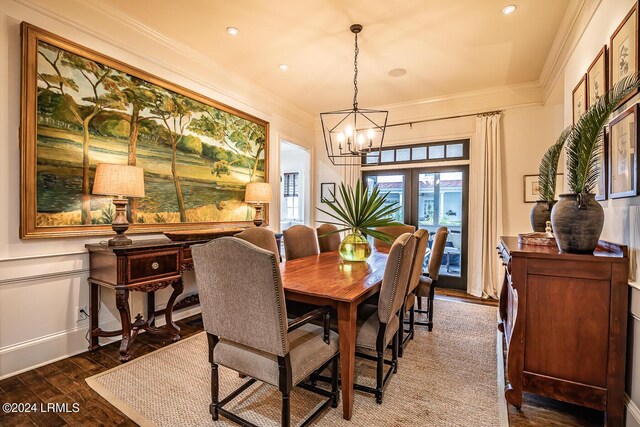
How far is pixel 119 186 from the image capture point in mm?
2379

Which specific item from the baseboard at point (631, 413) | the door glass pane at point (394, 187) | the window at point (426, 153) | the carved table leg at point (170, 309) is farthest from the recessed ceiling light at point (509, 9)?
the carved table leg at point (170, 309)

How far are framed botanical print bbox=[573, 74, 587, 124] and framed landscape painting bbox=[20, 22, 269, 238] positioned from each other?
3.51 metres

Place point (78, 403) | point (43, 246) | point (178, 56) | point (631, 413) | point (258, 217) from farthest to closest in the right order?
point (258, 217)
point (178, 56)
point (43, 246)
point (78, 403)
point (631, 413)

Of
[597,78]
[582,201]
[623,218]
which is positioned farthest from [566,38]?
[582,201]

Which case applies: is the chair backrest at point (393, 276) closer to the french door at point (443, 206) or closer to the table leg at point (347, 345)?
the table leg at point (347, 345)

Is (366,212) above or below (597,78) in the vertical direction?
below

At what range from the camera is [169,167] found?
3.10m

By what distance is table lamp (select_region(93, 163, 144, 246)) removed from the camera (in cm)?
235

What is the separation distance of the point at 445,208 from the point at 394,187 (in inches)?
34.8

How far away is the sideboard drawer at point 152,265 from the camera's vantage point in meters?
2.36

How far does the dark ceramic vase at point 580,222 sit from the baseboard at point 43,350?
3.47 metres

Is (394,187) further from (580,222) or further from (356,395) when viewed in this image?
(356,395)

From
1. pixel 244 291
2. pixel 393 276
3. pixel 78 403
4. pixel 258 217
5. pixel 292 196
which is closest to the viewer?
pixel 244 291

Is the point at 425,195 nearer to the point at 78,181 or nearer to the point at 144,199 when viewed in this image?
the point at 144,199
